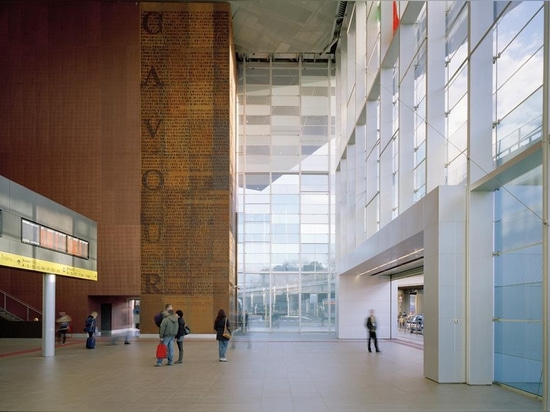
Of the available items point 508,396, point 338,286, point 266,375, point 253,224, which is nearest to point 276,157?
point 253,224

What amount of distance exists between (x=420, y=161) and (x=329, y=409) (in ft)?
36.2

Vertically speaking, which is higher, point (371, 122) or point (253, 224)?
point (371, 122)

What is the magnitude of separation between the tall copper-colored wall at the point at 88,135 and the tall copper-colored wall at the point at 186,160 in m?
0.10

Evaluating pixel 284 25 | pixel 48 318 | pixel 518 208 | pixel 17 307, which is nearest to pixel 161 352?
pixel 48 318

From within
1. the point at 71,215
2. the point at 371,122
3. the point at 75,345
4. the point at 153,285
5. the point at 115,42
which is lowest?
the point at 75,345

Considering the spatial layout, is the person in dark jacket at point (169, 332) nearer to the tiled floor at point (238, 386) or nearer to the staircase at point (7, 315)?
the tiled floor at point (238, 386)

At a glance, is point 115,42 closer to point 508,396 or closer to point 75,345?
point 75,345

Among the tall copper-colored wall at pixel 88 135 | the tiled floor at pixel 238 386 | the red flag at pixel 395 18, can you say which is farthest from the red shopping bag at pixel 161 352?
the tall copper-colored wall at pixel 88 135

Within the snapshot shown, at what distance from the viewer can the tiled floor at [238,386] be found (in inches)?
365

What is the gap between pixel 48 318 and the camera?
1773cm

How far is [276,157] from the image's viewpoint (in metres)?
35.7

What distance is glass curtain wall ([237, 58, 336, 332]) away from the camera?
116 feet

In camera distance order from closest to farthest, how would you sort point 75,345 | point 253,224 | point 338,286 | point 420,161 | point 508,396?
point 508,396
point 420,161
point 75,345
point 338,286
point 253,224

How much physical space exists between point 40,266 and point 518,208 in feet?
40.4
